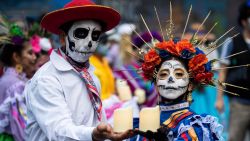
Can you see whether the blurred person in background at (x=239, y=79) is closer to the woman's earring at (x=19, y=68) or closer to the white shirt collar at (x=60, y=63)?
the woman's earring at (x=19, y=68)

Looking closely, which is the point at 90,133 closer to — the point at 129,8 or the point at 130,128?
the point at 130,128

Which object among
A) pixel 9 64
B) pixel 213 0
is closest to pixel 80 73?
pixel 9 64

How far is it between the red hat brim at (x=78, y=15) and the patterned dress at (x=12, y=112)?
165 centimetres

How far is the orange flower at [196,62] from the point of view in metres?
6.32

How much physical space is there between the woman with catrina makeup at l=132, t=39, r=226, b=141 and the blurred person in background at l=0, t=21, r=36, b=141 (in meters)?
1.77

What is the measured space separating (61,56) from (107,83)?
4.79 meters

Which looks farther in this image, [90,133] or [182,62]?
[182,62]

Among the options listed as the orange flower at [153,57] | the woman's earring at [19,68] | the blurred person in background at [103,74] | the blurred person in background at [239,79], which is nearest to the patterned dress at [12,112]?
the woman's earring at [19,68]

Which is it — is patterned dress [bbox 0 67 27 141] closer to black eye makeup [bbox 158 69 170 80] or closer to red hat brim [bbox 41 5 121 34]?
red hat brim [bbox 41 5 121 34]

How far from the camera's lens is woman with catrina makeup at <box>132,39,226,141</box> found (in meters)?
6.07

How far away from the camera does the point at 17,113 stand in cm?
768

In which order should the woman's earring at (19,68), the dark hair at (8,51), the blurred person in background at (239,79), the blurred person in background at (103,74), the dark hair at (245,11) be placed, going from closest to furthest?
the woman's earring at (19,68), the dark hair at (8,51), the blurred person in background at (239,79), the dark hair at (245,11), the blurred person in background at (103,74)

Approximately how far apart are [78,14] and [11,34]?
2.61 meters

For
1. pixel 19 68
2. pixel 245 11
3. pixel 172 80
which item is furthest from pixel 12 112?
pixel 245 11
